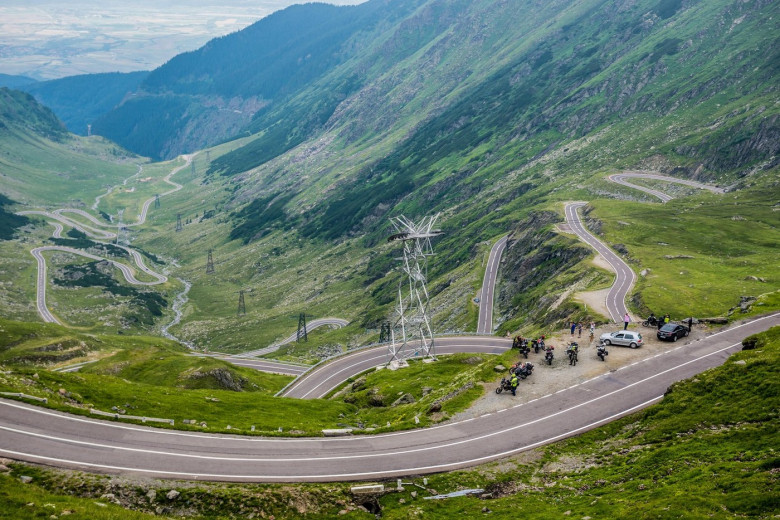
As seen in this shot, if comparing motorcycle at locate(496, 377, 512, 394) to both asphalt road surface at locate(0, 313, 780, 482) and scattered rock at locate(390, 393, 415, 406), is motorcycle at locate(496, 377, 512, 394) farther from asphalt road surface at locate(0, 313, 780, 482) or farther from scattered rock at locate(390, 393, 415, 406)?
scattered rock at locate(390, 393, 415, 406)

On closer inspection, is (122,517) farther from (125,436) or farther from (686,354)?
(686,354)

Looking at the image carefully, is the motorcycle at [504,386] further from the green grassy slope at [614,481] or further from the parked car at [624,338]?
the parked car at [624,338]

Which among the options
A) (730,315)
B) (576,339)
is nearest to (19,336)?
(576,339)

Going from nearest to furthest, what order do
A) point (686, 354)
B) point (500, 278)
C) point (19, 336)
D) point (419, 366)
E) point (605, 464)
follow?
point (605, 464) → point (686, 354) → point (419, 366) → point (19, 336) → point (500, 278)

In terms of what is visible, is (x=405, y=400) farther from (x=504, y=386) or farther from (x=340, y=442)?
(x=340, y=442)

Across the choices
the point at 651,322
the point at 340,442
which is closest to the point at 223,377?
the point at 340,442

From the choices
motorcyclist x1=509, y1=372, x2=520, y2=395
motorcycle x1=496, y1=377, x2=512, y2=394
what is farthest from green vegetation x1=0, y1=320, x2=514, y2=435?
motorcyclist x1=509, y1=372, x2=520, y2=395

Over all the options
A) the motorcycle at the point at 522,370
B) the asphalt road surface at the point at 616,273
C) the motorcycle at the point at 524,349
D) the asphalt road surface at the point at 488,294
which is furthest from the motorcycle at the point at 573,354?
the asphalt road surface at the point at 488,294
